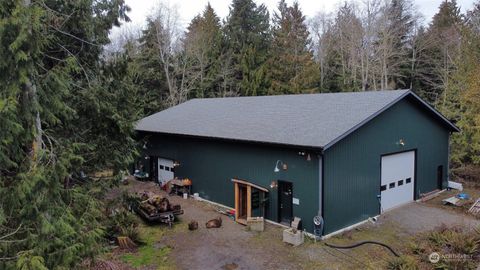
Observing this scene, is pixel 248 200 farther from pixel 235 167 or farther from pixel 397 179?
pixel 397 179

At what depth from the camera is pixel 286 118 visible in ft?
45.3

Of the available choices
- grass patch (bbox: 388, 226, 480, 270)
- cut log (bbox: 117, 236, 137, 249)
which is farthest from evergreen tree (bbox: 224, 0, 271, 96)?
grass patch (bbox: 388, 226, 480, 270)

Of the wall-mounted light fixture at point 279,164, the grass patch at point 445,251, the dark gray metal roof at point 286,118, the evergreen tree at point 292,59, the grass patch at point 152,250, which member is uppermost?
the evergreen tree at point 292,59

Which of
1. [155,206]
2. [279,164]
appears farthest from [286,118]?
[155,206]

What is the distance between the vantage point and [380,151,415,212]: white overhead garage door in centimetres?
1345

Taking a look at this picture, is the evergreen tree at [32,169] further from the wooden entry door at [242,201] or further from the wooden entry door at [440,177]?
the wooden entry door at [440,177]

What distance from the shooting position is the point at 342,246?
10.2 metres

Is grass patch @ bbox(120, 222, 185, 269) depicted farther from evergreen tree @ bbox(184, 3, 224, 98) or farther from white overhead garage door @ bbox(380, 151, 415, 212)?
evergreen tree @ bbox(184, 3, 224, 98)

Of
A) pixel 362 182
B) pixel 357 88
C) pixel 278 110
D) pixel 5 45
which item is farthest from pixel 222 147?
pixel 357 88

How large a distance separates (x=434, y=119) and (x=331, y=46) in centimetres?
2138

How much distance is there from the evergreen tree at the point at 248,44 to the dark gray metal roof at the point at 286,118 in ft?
40.9

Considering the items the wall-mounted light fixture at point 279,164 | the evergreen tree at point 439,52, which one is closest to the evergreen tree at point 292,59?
the evergreen tree at point 439,52

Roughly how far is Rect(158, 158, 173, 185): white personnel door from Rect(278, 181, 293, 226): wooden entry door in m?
7.70

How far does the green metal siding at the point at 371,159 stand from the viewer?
36.8ft
